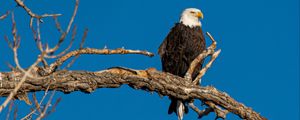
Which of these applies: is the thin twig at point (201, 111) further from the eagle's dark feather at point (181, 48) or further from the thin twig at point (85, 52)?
the eagle's dark feather at point (181, 48)

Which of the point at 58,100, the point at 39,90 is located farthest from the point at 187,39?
the point at 58,100

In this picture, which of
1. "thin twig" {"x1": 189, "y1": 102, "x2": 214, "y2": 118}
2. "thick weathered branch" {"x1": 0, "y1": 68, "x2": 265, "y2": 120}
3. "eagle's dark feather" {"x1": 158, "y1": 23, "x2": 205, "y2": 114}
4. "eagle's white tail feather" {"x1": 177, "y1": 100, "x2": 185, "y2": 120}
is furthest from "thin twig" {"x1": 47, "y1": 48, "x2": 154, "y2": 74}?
"eagle's dark feather" {"x1": 158, "y1": 23, "x2": 205, "y2": 114}

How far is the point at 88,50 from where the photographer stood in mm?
6160

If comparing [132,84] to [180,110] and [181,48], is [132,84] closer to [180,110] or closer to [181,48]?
[180,110]

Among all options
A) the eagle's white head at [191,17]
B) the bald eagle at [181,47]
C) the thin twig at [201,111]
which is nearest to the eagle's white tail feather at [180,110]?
the thin twig at [201,111]

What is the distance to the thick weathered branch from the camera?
5980 mm

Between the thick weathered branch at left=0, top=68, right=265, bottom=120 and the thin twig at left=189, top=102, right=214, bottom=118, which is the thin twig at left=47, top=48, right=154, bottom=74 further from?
the thin twig at left=189, top=102, right=214, bottom=118

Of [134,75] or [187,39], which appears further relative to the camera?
[187,39]

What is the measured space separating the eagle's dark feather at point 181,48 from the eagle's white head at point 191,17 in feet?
0.43

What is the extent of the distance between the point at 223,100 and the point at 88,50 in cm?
140

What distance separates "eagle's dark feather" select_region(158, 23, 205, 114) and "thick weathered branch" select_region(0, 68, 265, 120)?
1.90 metres

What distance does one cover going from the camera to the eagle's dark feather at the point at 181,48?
27.6 ft

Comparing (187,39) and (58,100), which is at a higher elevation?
(187,39)

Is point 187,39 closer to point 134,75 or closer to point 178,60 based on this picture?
point 178,60
